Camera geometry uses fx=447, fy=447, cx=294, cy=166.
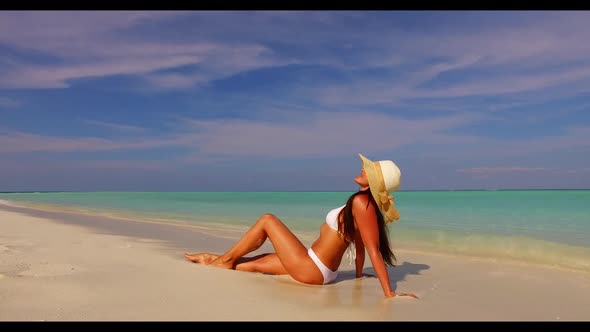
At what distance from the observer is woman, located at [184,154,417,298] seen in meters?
4.79

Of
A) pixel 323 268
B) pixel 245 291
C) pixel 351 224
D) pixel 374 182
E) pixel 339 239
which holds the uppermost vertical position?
pixel 374 182

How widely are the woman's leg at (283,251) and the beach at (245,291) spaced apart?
150 mm

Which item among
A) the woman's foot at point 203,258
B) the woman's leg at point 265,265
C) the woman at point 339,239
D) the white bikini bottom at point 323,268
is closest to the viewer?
the woman at point 339,239

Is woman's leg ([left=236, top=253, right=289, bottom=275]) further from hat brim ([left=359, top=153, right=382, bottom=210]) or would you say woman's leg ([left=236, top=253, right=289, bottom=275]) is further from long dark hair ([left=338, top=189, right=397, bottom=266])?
hat brim ([left=359, top=153, right=382, bottom=210])

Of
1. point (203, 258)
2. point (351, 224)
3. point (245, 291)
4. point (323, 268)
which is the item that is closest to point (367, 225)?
point (351, 224)

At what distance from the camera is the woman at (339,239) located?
4.79m

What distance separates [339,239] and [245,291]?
1.23 metres

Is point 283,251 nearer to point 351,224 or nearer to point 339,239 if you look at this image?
point 339,239

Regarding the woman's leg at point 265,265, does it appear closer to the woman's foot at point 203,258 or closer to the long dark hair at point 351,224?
the woman's foot at point 203,258

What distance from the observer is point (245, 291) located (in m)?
4.58

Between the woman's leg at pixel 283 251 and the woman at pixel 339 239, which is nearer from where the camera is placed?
the woman at pixel 339 239

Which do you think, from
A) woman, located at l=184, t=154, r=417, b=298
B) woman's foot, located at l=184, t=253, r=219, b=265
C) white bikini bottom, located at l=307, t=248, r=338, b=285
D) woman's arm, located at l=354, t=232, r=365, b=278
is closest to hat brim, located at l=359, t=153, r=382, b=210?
woman, located at l=184, t=154, r=417, b=298

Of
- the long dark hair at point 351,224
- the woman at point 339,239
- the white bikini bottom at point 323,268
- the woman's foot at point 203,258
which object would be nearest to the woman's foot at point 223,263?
the woman at point 339,239
